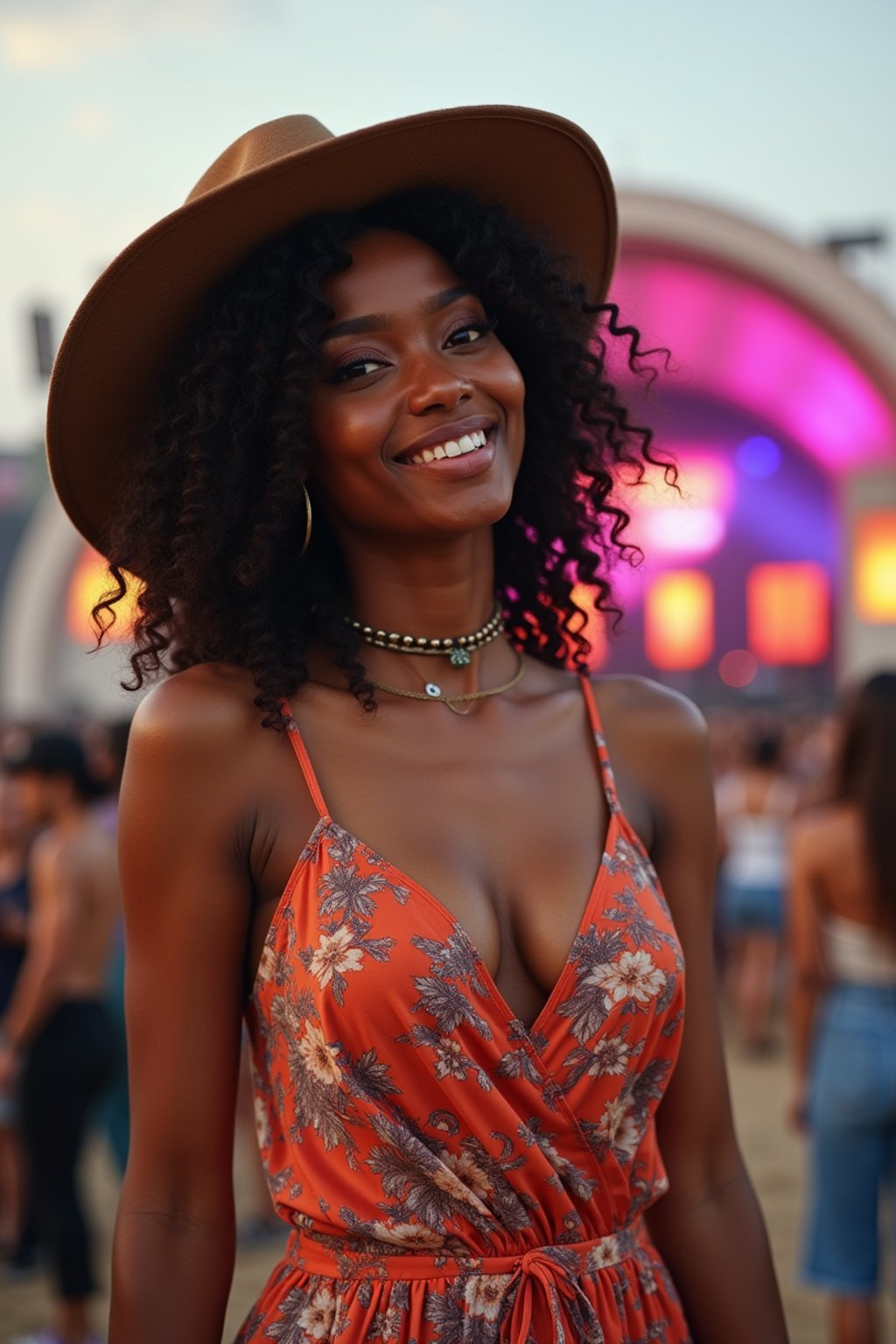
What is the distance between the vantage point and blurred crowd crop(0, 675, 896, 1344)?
3514 millimetres

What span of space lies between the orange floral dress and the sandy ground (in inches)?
104

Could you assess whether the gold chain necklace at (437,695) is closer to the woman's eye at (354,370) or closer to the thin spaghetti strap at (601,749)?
the thin spaghetti strap at (601,749)

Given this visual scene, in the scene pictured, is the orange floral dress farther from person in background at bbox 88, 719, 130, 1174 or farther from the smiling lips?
person in background at bbox 88, 719, 130, 1174

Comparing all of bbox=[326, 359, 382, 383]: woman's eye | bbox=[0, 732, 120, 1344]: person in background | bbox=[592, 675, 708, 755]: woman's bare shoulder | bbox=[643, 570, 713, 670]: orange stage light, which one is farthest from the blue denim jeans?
bbox=[643, 570, 713, 670]: orange stage light

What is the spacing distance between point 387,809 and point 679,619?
62.0 ft

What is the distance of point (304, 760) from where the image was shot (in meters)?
1.50

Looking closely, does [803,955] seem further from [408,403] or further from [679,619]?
[679,619]

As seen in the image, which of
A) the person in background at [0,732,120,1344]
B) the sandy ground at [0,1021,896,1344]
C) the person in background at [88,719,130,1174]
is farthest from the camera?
the person in background at [88,719,130,1174]

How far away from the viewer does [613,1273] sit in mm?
1502

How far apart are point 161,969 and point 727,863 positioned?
679 cm

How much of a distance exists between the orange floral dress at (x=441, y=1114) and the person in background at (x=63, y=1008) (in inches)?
117

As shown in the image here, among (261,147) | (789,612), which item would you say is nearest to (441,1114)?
(261,147)

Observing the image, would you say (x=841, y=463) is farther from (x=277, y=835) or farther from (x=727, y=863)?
(x=277, y=835)

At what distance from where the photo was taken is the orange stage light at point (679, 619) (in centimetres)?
1980
